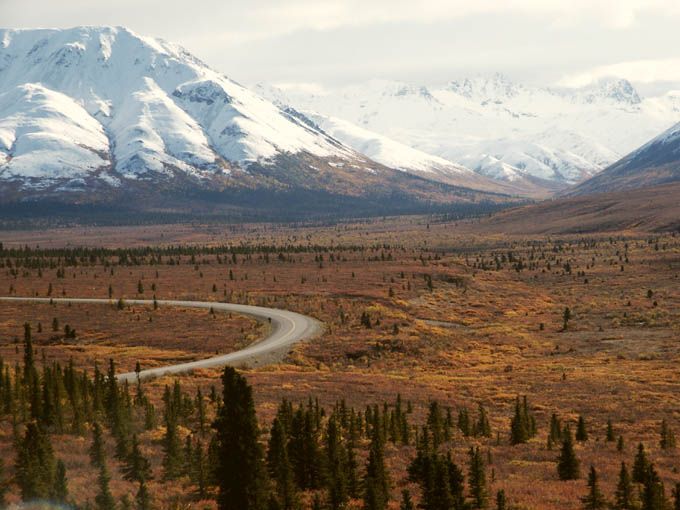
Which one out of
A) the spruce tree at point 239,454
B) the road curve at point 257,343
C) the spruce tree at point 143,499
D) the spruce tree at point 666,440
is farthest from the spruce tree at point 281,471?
the road curve at point 257,343

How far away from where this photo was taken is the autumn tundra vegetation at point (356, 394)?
2016cm

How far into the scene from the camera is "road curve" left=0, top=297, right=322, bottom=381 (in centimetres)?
4807

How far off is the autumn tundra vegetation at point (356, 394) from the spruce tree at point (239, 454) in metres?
0.05

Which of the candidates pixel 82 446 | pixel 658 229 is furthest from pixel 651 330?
pixel 658 229

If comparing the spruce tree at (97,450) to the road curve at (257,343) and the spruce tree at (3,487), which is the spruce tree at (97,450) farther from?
the road curve at (257,343)

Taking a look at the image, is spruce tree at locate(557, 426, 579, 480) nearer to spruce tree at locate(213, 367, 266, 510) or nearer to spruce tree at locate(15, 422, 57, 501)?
spruce tree at locate(213, 367, 266, 510)

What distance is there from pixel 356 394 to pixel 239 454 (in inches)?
886

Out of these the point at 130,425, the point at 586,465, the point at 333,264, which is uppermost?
the point at 333,264

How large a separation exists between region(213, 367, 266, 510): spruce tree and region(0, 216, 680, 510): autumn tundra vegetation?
0.05 metres

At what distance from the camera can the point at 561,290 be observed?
99.9 m

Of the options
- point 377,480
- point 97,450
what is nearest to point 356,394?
point 377,480

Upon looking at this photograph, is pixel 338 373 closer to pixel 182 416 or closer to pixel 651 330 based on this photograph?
pixel 182 416

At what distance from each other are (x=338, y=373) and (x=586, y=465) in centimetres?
2473

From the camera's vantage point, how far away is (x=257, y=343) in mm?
57469
